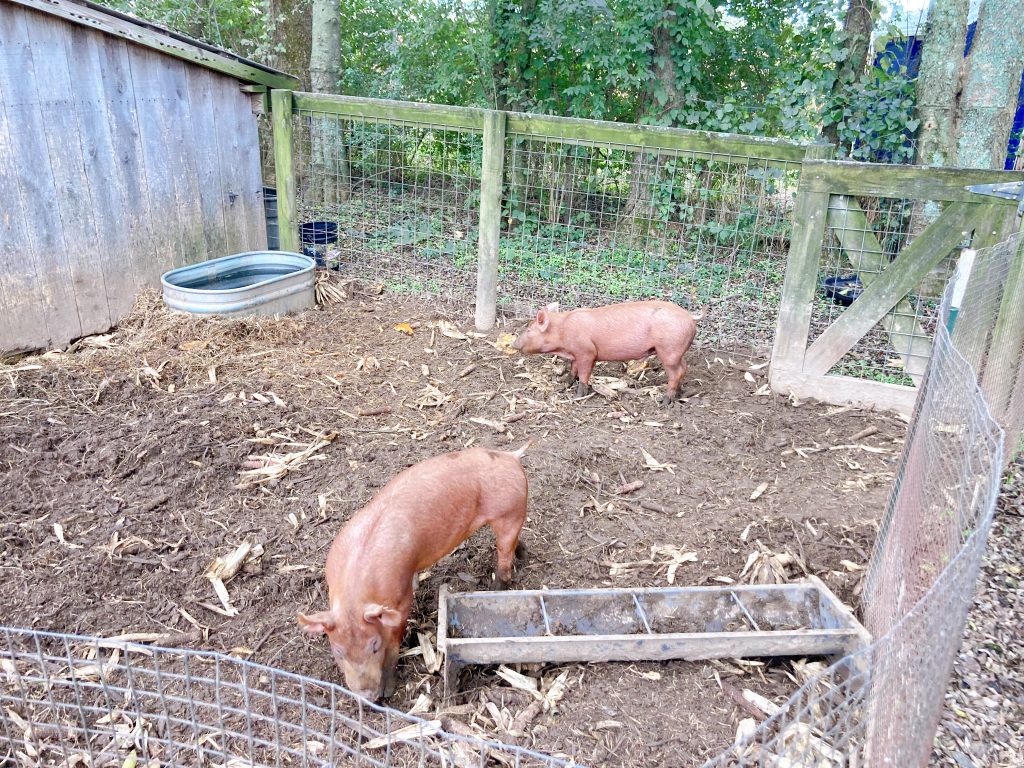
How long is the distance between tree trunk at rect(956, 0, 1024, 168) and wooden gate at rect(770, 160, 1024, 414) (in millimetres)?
1832

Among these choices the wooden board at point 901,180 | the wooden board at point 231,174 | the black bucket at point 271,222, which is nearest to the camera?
the wooden board at point 901,180

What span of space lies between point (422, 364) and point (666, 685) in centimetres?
347

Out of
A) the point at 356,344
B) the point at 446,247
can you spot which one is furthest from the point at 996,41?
the point at 356,344

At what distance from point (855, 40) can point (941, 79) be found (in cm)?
117

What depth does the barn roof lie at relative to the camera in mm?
5442

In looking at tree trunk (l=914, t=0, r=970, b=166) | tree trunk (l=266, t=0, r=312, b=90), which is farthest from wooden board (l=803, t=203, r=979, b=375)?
tree trunk (l=266, t=0, r=312, b=90)

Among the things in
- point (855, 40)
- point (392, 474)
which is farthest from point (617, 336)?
point (855, 40)

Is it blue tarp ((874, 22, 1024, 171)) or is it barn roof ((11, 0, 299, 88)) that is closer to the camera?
barn roof ((11, 0, 299, 88))

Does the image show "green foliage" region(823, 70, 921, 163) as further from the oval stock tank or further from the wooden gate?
the oval stock tank

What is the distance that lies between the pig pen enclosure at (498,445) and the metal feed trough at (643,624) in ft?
0.40

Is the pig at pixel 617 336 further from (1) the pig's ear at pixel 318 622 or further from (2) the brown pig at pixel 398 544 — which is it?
(1) the pig's ear at pixel 318 622

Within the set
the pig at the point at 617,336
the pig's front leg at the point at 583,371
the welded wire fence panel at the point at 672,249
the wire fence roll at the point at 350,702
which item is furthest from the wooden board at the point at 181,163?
the wire fence roll at the point at 350,702

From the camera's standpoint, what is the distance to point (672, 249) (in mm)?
7742

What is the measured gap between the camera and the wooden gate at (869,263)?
504 cm
